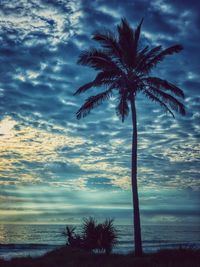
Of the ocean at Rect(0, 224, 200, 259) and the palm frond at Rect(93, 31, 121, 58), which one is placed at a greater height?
the palm frond at Rect(93, 31, 121, 58)

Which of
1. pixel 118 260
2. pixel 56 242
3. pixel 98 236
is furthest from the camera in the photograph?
pixel 56 242

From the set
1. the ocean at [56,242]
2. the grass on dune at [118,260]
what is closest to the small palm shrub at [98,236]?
the grass on dune at [118,260]

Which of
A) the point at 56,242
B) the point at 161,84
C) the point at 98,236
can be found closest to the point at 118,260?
the point at 98,236

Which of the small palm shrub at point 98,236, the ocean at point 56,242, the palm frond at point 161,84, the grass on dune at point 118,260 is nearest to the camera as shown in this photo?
the grass on dune at point 118,260

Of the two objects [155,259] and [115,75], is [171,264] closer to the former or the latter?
[155,259]

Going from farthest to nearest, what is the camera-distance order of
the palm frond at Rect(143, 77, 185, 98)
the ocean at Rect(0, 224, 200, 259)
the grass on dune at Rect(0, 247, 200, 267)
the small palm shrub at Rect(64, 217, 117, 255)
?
1. the ocean at Rect(0, 224, 200, 259)
2. the palm frond at Rect(143, 77, 185, 98)
3. the small palm shrub at Rect(64, 217, 117, 255)
4. the grass on dune at Rect(0, 247, 200, 267)

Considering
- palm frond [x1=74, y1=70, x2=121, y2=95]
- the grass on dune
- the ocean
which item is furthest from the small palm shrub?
palm frond [x1=74, y1=70, x2=121, y2=95]

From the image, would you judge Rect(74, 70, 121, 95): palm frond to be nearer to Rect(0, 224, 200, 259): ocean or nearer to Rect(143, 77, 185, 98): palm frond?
Rect(143, 77, 185, 98): palm frond

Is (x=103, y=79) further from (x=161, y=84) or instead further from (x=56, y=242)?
(x=56, y=242)

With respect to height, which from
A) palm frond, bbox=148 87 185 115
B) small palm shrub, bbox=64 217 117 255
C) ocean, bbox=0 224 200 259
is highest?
palm frond, bbox=148 87 185 115

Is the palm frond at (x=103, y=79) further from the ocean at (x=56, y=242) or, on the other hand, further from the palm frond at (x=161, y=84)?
the ocean at (x=56, y=242)

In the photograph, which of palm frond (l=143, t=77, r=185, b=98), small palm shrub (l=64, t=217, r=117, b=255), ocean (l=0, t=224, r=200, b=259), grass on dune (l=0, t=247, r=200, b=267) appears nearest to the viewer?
grass on dune (l=0, t=247, r=200, b=267)

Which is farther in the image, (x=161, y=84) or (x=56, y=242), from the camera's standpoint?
(x=56, y=242)

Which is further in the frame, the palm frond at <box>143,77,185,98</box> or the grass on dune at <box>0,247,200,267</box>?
the palm frond at <box>143,77,185,98</box>
